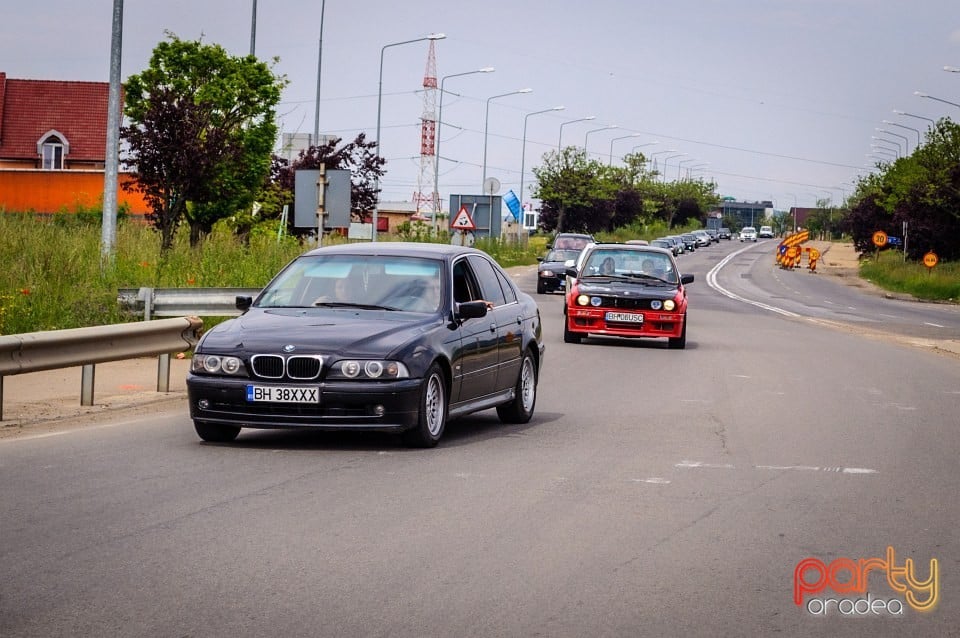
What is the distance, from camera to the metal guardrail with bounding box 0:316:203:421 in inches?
483

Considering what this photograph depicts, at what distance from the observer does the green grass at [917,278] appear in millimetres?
59875

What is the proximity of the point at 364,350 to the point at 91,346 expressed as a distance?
3659 millimetres

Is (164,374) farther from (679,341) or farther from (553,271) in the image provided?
(553,271)

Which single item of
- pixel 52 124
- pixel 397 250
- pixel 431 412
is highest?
pixel 52 124

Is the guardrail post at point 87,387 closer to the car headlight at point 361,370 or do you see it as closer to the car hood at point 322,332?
the car hood at point 322,332

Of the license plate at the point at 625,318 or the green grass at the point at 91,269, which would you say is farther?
the license plate at the point at 625,318

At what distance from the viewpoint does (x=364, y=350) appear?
10711 mm

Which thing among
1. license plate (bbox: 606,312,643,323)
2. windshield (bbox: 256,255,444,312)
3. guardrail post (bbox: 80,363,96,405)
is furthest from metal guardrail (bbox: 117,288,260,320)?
license plate (bbox: 606,312,643,323)

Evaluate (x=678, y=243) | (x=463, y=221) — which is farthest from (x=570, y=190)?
(x=463, y=221)

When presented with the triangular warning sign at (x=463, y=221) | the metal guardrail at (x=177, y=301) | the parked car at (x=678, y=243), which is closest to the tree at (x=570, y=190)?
the parked car at (x=678, y=243)

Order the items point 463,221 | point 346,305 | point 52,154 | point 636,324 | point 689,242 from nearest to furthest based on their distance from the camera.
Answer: point 346,305
point 636,324
point 463,221
point 52,154
point 689,242

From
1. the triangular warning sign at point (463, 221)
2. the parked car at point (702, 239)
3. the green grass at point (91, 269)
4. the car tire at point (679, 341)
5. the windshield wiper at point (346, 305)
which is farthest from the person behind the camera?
the parked car at point (702, 239)

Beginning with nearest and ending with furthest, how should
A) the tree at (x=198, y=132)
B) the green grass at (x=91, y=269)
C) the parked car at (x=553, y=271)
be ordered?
1. the green grass at (x=91, y=269)
2. the tree at (x=198, y=132)
3. the parked car at (x=553, y=271)

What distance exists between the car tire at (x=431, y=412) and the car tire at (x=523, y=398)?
1.69 m
